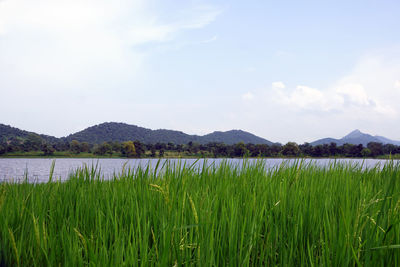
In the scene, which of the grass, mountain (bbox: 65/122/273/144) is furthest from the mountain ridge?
the grass

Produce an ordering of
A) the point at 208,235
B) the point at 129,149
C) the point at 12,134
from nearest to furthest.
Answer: the point at 208,235, the point at 129,149, the point at 12,134

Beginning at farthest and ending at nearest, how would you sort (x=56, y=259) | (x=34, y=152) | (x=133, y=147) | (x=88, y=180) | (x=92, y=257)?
(x=34, y=152) < (x=133, y=147) < (x=88, y=180) < (x=56, y=259) < (x=92, y=257)

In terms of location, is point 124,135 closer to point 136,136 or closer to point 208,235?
point 136,136

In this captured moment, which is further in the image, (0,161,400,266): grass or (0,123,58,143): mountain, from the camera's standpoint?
(0,123,58,143): mountain

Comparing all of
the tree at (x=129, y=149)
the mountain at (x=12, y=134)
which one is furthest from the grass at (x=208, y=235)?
the mountain at (x=12, y=134)

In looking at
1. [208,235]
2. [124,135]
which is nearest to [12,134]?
[124,135]

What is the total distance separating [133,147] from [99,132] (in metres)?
55.5

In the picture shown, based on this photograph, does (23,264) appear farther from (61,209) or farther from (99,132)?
(99,132)

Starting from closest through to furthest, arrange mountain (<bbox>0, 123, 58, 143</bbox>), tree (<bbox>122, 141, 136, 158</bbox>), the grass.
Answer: the grass < tree (<bbox>122, 141, 136, 158</bbox>) < mountain (<bbox>0, 123, 58, 143</bbox>)

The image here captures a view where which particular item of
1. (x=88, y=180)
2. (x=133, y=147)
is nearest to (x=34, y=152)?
(x=133, y=147)

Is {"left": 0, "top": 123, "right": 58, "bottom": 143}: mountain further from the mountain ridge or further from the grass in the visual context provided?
the grass

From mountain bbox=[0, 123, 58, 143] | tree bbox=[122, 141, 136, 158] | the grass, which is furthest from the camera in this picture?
mountain bbox=[0, 123, 58, 143]

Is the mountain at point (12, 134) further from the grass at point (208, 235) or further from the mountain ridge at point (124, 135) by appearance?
the grass at point (208, 235)

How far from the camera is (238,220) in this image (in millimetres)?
1973
